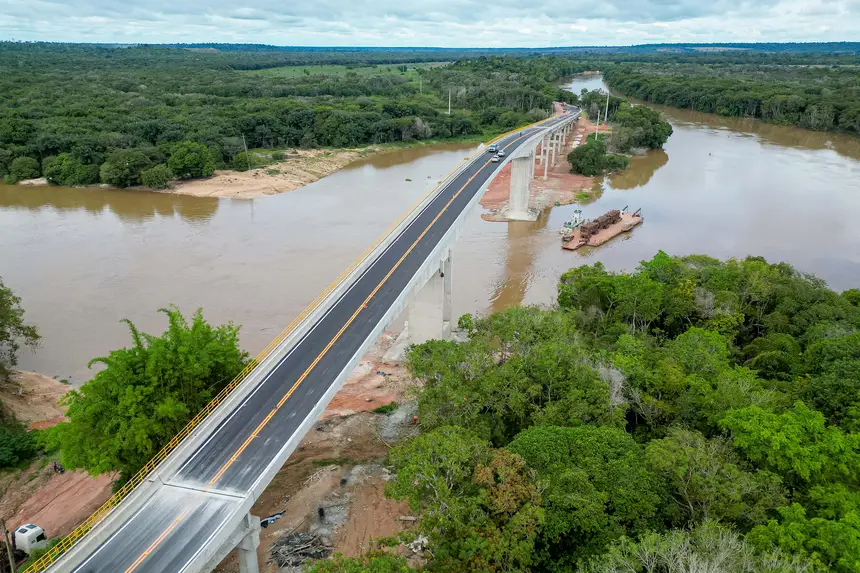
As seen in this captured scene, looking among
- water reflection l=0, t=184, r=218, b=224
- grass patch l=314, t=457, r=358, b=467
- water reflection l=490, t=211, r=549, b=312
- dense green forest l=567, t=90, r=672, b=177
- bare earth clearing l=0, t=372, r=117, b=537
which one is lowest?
bare earth clearing l=0, t=372, r=117, b=537

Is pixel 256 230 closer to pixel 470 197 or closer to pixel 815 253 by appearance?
pixel 470 197

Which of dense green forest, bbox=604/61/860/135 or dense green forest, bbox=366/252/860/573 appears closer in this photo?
dense green forest, bbox=366/252/860/573

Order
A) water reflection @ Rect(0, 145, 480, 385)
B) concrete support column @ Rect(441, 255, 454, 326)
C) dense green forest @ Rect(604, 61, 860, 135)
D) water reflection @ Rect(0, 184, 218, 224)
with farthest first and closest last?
dense green forest @ Rect(604, 61, 860, 135), water reflection @ Rect(0, 184, 218, 224), water reflection @ Rect(0, 145, 480, 385), concrete support column @ Rect(441, 255, 454, 326)

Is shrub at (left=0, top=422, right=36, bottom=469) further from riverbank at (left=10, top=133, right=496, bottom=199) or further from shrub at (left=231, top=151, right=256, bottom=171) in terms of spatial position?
shrub at (left=231, top=151, right=256, bottom=171)

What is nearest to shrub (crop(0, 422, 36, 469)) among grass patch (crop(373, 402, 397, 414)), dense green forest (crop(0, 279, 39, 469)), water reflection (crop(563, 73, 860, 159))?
dense green forest (crop(0, 279, 39, 469))

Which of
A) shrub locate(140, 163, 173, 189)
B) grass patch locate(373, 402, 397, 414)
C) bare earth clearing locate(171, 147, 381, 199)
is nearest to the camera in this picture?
grass patch locate(373, 402, 397, 414)

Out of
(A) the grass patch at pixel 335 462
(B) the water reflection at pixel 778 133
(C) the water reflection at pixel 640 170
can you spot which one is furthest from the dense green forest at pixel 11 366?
(B) the water reflection at pixel 778 133

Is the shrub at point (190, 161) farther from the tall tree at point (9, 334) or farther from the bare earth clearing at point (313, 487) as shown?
the bare earth clearing at point (313, 487)
